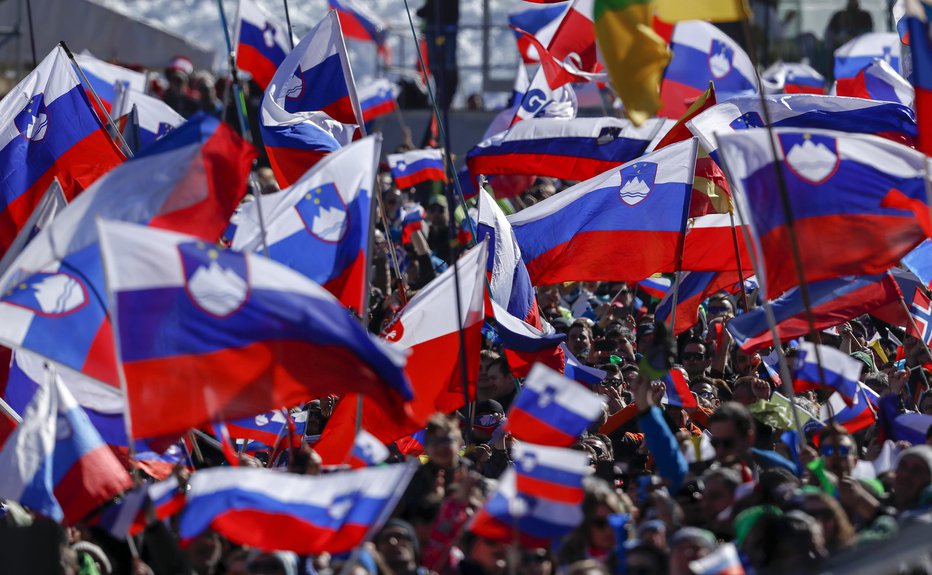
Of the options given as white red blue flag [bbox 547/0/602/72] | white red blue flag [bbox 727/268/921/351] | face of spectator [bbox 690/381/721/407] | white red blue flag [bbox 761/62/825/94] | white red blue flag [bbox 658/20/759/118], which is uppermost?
white red blue flag [bbox 727/268/921/351]

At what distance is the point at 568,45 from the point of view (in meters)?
15.1

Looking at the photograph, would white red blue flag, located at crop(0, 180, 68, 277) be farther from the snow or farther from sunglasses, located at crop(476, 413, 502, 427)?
the snow

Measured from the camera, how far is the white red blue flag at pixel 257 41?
579 inches

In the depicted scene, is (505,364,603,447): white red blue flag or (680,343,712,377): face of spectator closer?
A: (505,364,603,447): white red blue flag

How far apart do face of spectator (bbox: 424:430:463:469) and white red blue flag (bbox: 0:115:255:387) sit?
1.56m

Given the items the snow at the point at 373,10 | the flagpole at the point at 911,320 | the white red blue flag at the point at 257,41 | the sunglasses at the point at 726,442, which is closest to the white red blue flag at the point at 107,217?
the sunglasses at the point at 726,442

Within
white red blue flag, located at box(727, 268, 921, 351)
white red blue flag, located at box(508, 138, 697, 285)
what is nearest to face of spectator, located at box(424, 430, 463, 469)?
white red blue flag, located at box(727, 268, 921, 351)

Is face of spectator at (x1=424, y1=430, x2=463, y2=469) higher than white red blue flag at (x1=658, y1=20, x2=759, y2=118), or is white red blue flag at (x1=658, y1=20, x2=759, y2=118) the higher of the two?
face of spectator at (x1=424, y1=430, x2=463, y2=469)

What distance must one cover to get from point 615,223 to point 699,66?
5.43 metres

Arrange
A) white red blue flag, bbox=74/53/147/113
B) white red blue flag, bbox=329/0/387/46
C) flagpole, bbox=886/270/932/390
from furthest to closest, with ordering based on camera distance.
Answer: white red blue flag, bbox=329/0/387/46 → white red blue flag, bbox=74/53/147/113 → flagpole, bbox=886/270/932/390

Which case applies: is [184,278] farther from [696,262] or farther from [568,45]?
[568,45]

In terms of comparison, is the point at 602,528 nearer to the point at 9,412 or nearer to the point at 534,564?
the point at 534,564

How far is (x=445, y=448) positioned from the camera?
8047 millimetres

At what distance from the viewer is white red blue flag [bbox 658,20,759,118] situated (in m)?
16.6
